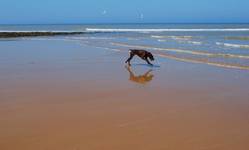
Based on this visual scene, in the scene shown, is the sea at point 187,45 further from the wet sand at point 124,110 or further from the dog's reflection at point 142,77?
the wet sand at point 124,110

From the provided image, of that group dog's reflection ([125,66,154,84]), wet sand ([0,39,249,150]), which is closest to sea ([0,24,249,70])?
dog's reflection ([125,66,154,84])

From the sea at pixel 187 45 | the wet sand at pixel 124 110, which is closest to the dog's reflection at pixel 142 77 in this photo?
the wet sand at pixel 124 110

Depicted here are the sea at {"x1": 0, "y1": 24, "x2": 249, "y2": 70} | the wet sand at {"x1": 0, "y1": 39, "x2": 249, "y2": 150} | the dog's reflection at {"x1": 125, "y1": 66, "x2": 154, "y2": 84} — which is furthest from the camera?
the sea at {"x1": 0, "y1": 24, "x2": 249, "y2": 70}

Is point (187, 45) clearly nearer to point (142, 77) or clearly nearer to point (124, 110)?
point (142, 77)

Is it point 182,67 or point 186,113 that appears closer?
Result: point 186,113

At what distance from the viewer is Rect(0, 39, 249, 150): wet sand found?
4.86 metres

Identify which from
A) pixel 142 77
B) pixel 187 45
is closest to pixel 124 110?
pixel 142 77

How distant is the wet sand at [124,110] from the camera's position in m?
4.86

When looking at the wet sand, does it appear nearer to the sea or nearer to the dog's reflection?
the dog's reflection

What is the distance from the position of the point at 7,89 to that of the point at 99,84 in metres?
1.99

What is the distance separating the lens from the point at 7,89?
8312 mm

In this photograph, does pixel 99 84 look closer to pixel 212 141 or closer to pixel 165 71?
pixel 165 71

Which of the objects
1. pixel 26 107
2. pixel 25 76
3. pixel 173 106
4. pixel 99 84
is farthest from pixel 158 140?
pixel 25 76

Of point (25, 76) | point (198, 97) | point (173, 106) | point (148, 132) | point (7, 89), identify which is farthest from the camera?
point (25, 76)
